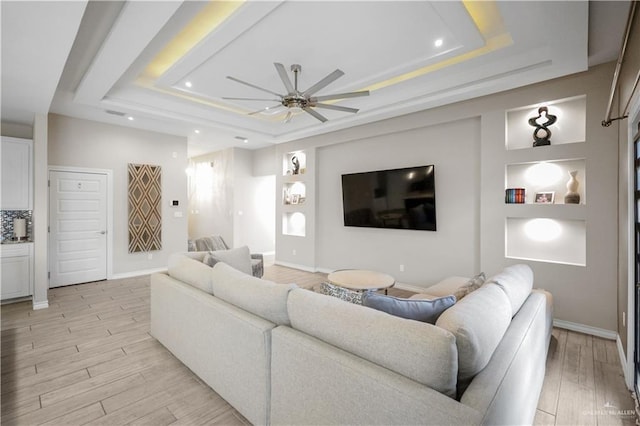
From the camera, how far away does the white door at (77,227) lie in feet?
16.1

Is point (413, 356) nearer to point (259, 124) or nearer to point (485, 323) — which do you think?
point (485, 323)

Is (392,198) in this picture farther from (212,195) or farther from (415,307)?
(212,195)

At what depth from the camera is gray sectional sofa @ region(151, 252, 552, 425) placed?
1171 millimetres

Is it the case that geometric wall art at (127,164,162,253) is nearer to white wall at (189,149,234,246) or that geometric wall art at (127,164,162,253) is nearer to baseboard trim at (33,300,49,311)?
baseboard trim at (33,300,49,311)

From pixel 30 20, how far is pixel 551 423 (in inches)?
182

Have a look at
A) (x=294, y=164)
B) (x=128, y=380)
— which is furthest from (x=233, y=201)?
(x=128, y=380)

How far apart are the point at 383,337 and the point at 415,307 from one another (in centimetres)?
36

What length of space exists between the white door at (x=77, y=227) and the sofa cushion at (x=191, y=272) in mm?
3431

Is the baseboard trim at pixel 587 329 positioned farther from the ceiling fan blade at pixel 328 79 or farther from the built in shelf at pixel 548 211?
the ceiling fan blade at pixel 328 79

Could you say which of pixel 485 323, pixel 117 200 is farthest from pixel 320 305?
pixel 117 200

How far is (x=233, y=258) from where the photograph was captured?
11.4 feet

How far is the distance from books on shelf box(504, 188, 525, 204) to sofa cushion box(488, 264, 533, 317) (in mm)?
1656

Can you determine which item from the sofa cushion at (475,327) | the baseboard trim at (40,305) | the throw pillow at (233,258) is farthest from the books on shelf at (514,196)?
the baseboard trim at (40,305)

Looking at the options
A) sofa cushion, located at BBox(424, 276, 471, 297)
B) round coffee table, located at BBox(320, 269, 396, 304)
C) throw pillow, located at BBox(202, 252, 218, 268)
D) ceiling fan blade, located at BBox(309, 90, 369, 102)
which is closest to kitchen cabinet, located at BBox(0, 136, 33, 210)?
throw pillow, located at BBox(202, 252, 218, 268)
